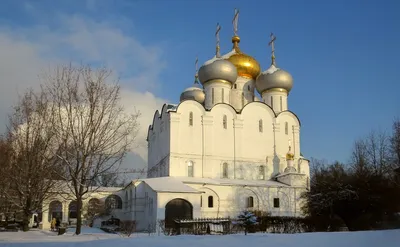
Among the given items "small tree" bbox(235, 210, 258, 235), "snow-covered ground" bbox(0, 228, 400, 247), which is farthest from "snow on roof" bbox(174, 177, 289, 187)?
"snow-covered ground" bbox(0, 228, 400, 247)

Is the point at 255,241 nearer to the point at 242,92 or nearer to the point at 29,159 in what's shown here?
the point at 29,159

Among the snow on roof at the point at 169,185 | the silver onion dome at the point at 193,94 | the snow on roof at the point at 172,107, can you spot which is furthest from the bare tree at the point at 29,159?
the silver onion dome at the point at 193,94

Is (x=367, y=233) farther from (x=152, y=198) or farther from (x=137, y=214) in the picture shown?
(x=137, y=214)

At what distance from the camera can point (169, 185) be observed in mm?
27344

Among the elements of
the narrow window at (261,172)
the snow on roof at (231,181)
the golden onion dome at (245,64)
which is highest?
the golden onion dome at (245,64)

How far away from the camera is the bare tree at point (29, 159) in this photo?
2238 cm

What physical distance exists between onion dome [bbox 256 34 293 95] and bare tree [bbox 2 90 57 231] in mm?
19876

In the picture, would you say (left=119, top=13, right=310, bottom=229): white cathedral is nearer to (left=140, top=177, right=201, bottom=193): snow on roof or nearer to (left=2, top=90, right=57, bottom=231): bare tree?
(left=140, top=177, right=201, bottom=193): snow on roof

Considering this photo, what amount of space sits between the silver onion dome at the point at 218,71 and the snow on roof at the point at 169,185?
10.1 metres

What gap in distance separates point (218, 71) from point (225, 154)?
704cm

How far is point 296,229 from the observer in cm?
1998

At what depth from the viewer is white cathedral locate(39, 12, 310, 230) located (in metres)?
29.2

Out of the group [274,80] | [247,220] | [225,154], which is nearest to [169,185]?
[225,154]

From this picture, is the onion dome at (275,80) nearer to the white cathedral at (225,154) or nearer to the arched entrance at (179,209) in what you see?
the white cathedral at (225,154)
